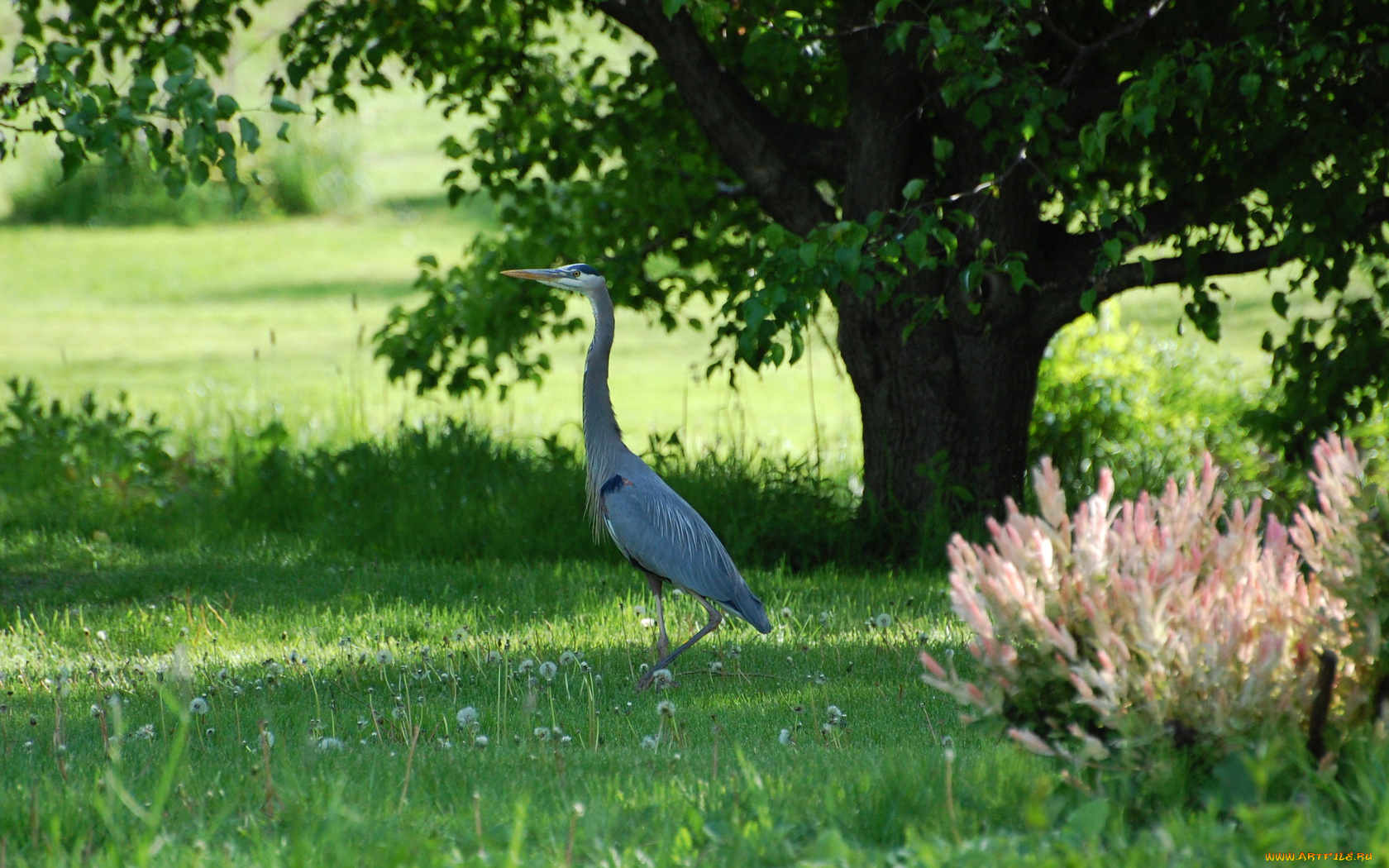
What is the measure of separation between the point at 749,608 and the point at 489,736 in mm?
1485

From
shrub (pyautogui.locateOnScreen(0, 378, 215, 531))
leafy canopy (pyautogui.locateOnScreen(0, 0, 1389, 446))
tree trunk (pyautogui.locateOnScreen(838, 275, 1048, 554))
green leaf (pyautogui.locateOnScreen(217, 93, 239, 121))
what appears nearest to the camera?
green leaf (pyautogui.locateOnScreen(217, 93, 239, 121))

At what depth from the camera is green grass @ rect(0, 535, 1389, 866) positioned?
3051mm

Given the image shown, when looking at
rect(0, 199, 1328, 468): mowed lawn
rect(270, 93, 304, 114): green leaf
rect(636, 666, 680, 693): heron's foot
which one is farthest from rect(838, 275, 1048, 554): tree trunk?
rect(270, 93, 304, 114): green leaf

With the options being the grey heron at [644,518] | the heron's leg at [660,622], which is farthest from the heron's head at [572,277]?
the heron's leg at [660,622]

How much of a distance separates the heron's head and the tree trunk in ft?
5.21

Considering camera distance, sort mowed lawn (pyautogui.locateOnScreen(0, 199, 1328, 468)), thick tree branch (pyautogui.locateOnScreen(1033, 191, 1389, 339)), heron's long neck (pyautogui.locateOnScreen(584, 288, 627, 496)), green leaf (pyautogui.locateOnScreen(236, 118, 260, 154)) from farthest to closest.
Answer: mowed lawn (pyautogui.locateOnScreen(0, 199, 1328, 468)) < thick tree branch (pyautogui.locateOnScreen(1033, 191, 1389, 339)) < heron's long neck (pyautogui.locateOnScreen(584, 288, 627, 496)) < green leaf (pyautogui.locateOnScreen(236, 118, 260, 154))

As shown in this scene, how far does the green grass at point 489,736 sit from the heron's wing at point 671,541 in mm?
283

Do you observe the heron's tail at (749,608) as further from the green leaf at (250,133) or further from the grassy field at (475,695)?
the green leaf at (250,133)

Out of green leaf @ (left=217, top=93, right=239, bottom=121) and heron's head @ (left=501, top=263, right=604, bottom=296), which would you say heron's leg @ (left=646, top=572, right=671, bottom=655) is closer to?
heron's head @ (left=501, top=263, right=604, bottom=296)

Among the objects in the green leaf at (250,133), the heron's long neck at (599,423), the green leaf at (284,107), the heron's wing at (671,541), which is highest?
the green leaf at (284,107)

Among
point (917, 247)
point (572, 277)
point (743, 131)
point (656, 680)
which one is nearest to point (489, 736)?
point (656, 680)

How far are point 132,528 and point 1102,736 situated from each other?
6.49 meters

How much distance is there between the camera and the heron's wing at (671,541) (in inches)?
223

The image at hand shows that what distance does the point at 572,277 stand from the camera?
659cm
